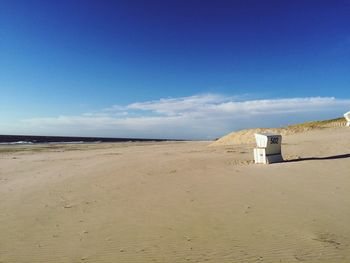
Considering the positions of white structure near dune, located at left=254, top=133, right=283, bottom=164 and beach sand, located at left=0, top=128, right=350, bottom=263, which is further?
white structure near dune, located at left=254, top=133, right=283, bottom=164

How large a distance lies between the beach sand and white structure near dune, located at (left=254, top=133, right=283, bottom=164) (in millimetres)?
1870

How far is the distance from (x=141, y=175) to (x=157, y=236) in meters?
7.36

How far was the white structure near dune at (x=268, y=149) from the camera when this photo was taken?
15.4 meters

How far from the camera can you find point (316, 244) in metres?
5.90

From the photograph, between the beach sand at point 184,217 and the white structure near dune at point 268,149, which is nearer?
the beach sand at point 184,217

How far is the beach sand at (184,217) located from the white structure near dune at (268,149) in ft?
6.13

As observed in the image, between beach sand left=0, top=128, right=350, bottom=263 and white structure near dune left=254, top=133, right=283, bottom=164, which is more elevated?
white structure near dune left=254, top=133, right=283, bottom=164

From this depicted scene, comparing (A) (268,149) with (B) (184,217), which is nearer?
(B) (184,217)

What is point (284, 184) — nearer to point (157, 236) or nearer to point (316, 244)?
point (316, 244)

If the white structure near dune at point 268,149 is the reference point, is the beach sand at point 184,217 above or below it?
below

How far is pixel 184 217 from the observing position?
7754 millimetres

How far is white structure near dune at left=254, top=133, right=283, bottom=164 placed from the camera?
15.4 m

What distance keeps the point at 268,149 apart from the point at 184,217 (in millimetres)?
8835

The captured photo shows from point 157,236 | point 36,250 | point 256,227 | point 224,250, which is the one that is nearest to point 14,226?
point 36,250
